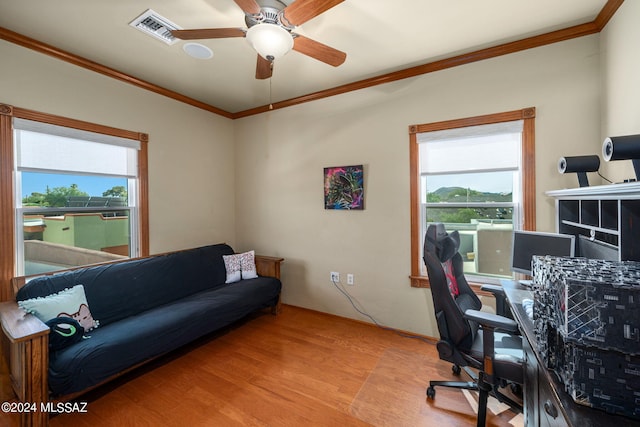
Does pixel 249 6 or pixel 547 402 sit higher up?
pixel 249 6

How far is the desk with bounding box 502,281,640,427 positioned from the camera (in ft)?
2.36

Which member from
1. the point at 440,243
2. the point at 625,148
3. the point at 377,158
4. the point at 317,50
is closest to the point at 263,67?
the point at 317,50

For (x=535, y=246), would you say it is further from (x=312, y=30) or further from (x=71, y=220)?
(x=71, y=220)

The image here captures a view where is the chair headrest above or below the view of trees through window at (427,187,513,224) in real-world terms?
below

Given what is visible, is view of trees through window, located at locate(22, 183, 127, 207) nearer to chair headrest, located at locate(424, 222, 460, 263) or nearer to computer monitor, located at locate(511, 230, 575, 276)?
chair headrest, located at locate(424, 222, 460, 263)

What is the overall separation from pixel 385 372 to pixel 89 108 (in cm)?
357

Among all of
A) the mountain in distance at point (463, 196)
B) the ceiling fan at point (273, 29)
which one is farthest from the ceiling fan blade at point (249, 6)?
the mountain in distance at point (463, 196)

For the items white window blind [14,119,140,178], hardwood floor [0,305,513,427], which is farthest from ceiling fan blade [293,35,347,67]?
hardwood floor [0,305,513,427]

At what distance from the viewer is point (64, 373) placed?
5.19 feet

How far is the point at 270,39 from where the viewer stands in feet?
4.96

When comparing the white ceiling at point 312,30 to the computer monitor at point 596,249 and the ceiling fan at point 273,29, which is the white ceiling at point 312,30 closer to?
the ceiling fan at point 273,29

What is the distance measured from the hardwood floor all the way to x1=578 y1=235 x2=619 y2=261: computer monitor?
3.82 ft

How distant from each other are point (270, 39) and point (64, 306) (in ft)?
7.73

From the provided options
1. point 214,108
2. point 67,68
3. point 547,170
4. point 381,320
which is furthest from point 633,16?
point 67,68
